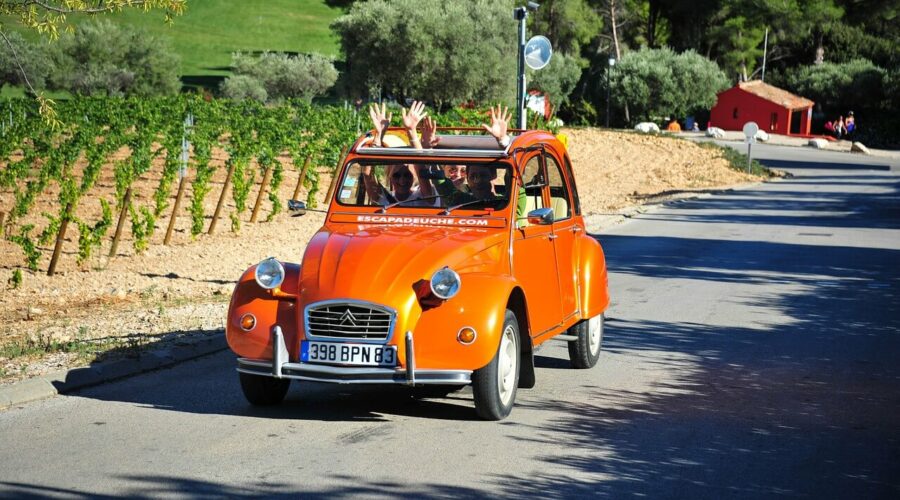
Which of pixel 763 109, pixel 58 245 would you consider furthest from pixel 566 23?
pixel 58 245

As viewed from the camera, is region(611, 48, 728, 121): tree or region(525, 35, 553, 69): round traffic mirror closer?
region(525, 35, 553, 69): round traffic mirror

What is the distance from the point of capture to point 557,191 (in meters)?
9.84

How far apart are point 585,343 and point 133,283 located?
726 centimetres

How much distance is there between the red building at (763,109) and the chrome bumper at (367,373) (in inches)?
2916

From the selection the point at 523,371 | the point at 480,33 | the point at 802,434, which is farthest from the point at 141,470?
the point at 480,33

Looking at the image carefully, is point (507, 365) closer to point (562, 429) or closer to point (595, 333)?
point (562, 429)

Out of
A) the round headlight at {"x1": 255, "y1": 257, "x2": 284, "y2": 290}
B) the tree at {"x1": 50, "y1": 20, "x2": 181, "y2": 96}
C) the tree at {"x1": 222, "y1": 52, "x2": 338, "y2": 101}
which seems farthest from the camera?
the tree at {"x1": 222, "y1": 52, "x2": 338, "y2": 101}

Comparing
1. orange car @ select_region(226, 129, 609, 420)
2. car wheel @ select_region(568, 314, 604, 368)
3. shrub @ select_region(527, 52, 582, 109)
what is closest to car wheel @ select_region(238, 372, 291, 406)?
orange car @ select_region(226, 129, 609, 420)

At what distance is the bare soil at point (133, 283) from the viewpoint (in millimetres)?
10527

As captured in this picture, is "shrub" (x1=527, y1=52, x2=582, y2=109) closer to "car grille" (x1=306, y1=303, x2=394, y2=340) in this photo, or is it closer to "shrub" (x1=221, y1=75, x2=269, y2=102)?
"shrub" (x1=221, y1=75, x2=269, y2=102)

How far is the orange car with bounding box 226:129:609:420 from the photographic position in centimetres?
745

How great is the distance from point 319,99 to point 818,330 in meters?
84.0

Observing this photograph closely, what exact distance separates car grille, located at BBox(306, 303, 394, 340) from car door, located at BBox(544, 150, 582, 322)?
2181 millimetres

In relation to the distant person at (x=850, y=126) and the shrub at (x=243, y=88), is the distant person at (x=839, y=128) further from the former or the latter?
→ the shrub at (x=243, y=88)
